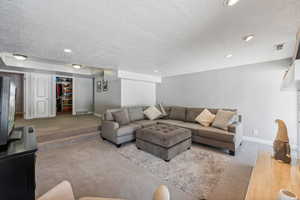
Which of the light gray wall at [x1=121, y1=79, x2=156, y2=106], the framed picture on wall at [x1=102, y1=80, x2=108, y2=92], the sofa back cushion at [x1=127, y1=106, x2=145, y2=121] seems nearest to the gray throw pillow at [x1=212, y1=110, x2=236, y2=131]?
the sofa back cushion at [x1=127, y1=106, x2=145, y2=121]

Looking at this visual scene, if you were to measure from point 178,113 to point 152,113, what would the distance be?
0.89 m

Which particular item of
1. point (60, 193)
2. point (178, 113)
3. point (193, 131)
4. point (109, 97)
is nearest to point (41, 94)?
point (109, 97)

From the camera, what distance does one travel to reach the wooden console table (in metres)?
0.92

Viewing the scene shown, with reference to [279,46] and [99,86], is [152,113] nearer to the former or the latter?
[99,86]

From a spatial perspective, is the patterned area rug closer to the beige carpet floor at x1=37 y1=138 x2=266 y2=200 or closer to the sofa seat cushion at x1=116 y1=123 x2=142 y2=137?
the beige carpet floor at x1=37 y1=138 x2=266 y2=200

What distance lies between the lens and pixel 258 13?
1.41 metres

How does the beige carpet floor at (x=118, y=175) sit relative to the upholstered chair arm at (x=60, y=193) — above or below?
below

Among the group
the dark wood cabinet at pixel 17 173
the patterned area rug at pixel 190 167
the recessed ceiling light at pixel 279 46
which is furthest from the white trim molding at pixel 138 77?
the dark wood cabinet at pixel 17 173

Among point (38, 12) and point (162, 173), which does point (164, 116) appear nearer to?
point (162, 173)

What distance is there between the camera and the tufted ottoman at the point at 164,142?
2426mm

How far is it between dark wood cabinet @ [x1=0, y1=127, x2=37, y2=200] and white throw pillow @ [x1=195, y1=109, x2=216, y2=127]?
3444 millimetres

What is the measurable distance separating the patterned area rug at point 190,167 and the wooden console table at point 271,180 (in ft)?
2.42

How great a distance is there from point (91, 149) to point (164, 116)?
8.40 ft

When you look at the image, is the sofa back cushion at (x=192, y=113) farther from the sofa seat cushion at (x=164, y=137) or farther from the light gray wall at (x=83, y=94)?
the light gray wall at (x=83, y=94)
